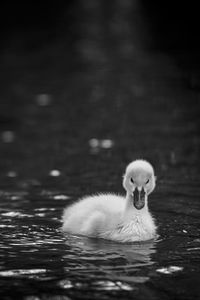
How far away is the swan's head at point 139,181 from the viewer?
356 inches

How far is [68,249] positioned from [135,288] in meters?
1.44

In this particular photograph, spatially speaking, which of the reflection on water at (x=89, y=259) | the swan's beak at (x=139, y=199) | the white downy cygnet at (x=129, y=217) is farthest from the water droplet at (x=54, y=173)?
the swan's beak at (x=139, y=199)

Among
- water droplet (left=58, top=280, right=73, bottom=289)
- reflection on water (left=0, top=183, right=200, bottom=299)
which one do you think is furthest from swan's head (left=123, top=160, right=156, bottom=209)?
water droplet (left=58, top=280, right=73, bottom=289)

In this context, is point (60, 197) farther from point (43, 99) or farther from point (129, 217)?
point (43, 99)

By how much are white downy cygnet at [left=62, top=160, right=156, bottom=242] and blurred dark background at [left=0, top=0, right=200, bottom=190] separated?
3161 millimetres

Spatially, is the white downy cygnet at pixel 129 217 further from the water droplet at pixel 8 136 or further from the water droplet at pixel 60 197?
the water droplet at pixel 8 136

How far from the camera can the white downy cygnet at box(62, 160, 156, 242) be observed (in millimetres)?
9086

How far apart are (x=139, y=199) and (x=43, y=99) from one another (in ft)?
37.4

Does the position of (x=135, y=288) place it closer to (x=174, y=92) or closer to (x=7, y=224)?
(x=7, y=224)

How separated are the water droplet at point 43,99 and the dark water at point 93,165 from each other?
0.09 ft

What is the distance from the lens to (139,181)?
29.7 feet

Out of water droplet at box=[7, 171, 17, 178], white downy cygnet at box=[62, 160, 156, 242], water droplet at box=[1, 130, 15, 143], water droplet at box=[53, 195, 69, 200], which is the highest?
water droplet at box=[1, 130, 15, 143]

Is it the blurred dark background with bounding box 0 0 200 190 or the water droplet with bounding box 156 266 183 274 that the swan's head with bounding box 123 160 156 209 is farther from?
the blurred dark background with bounding box 0 0 200 190

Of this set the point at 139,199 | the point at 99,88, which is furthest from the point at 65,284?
the point at 99,88
